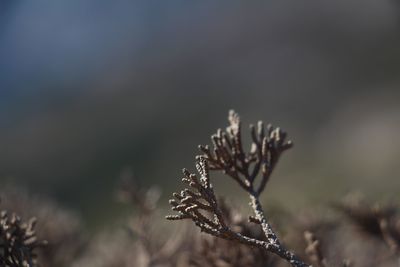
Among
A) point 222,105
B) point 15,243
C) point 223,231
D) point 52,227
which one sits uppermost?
point 222,105

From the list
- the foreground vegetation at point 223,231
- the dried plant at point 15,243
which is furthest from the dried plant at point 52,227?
the dried plant at point 15,243

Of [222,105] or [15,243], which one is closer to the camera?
[15,243]

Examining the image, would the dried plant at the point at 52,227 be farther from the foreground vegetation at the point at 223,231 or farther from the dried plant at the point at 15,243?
the dried plant at the point at 15,243

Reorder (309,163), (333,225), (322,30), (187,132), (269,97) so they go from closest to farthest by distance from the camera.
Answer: (333,225)
(309,163)
(187,132)
(269,97)
(322,30)

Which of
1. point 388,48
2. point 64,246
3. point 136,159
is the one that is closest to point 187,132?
point 136,159

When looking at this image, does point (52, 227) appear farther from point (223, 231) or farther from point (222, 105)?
point (222, 105)

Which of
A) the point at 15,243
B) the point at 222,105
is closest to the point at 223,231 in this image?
the point at 15,243

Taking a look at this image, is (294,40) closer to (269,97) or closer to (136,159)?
(269,97)

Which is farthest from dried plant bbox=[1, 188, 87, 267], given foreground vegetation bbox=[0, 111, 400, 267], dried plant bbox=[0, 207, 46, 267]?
dried plant bbox=[0, 207, 46, 267]

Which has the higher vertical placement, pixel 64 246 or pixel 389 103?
pixel 389 103

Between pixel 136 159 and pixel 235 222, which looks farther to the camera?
pixel 136 159

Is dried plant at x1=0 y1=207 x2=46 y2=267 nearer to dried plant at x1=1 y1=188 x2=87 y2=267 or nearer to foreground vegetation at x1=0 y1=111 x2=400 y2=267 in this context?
foreground vegetation at x1=0 y1=111 x2=400 y2=267
